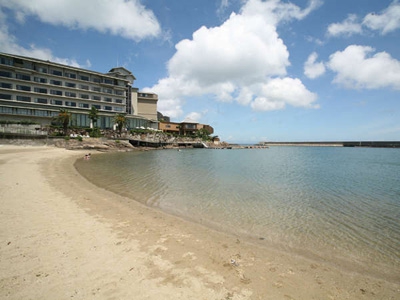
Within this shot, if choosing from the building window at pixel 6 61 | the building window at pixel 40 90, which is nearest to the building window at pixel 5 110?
the building window at pixel 40 90

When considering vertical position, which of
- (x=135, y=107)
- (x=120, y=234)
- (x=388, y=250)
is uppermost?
(x=135, y=107)

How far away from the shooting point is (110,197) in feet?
40.8

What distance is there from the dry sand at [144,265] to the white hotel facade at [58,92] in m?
60.8

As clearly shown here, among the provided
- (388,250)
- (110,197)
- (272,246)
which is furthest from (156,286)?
(110,197)

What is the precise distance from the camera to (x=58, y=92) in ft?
208

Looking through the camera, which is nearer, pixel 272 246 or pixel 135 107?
pixel 272 246

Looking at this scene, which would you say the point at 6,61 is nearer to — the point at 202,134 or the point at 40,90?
the point at 40,90

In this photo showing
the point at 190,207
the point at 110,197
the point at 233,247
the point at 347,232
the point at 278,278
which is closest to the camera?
the point at 278,278

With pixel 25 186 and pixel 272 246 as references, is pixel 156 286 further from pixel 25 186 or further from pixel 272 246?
pixel 25 186

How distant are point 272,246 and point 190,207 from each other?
5260 mm

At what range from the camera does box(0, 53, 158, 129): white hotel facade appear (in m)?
55.9

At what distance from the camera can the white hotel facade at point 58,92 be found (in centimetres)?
5588

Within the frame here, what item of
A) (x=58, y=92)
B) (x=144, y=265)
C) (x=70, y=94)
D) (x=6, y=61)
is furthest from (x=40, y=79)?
(x=144, y=265)

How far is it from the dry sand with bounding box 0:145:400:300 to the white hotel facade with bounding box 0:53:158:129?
200ft
